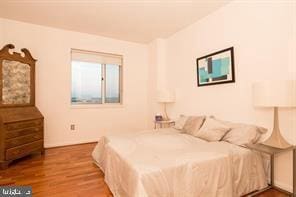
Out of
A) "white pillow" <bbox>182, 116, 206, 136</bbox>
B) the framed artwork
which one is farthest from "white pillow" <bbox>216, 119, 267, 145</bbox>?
the framed artwork

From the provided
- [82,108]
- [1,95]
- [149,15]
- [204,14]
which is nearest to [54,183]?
[1,95]

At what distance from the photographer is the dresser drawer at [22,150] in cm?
269

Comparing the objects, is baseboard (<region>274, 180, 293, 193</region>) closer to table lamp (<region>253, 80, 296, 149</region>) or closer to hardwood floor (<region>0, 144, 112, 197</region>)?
table lamp (<region>253, 80, 296, 149</region>)

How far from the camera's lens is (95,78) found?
438 centimetres

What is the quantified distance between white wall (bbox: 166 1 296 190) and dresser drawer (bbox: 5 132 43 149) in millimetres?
2806

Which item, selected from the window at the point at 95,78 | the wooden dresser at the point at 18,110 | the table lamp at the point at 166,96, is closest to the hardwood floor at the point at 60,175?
the wooden dresser at the point at 18,110

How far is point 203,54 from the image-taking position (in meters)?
3.18

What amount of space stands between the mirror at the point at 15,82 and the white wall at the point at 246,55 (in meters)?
3.01

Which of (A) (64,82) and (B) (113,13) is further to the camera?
(A) (64,82)

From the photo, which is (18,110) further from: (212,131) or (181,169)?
(212,131)

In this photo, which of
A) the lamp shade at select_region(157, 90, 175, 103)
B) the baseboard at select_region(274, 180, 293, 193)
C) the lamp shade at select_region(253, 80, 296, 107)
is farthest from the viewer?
the lamp shade at select_region(157, 90, 175, 103)

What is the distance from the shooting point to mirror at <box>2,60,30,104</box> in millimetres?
2938

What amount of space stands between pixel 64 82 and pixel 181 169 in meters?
3.25

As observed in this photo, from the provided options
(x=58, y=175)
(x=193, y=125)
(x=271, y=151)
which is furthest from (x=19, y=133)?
(x=271, y=151)
